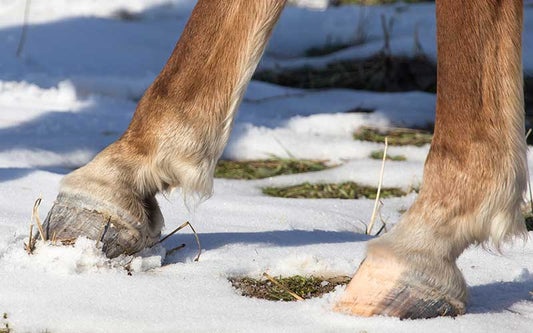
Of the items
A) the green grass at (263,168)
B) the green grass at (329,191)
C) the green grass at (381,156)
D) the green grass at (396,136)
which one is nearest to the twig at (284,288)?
the green grass at (329,191)

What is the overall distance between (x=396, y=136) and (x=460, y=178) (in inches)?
86.7

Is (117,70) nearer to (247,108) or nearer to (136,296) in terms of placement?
(247,108)

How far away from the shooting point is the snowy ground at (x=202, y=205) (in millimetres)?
1718

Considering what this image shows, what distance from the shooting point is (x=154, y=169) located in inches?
76.4

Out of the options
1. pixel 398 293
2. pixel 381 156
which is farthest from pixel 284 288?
pixel 381 156

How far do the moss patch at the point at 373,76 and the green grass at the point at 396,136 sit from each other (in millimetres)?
926

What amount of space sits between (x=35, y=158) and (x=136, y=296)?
1624mm

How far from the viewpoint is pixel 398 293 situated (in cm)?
167

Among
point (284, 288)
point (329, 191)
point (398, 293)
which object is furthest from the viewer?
point (329, 191)

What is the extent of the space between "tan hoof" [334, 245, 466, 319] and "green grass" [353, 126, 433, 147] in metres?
2.08

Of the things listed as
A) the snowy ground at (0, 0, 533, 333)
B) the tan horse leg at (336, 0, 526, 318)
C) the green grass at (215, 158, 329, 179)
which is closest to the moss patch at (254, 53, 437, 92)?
the snowy ground at (0, 0, 533, 333)

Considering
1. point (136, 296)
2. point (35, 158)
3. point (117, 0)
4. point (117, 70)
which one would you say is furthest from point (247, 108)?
point (136, 296)

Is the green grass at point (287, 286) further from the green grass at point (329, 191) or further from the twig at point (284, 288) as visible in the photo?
the green grass at point (329, 191)

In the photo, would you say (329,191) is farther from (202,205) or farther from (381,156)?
(202,205)
